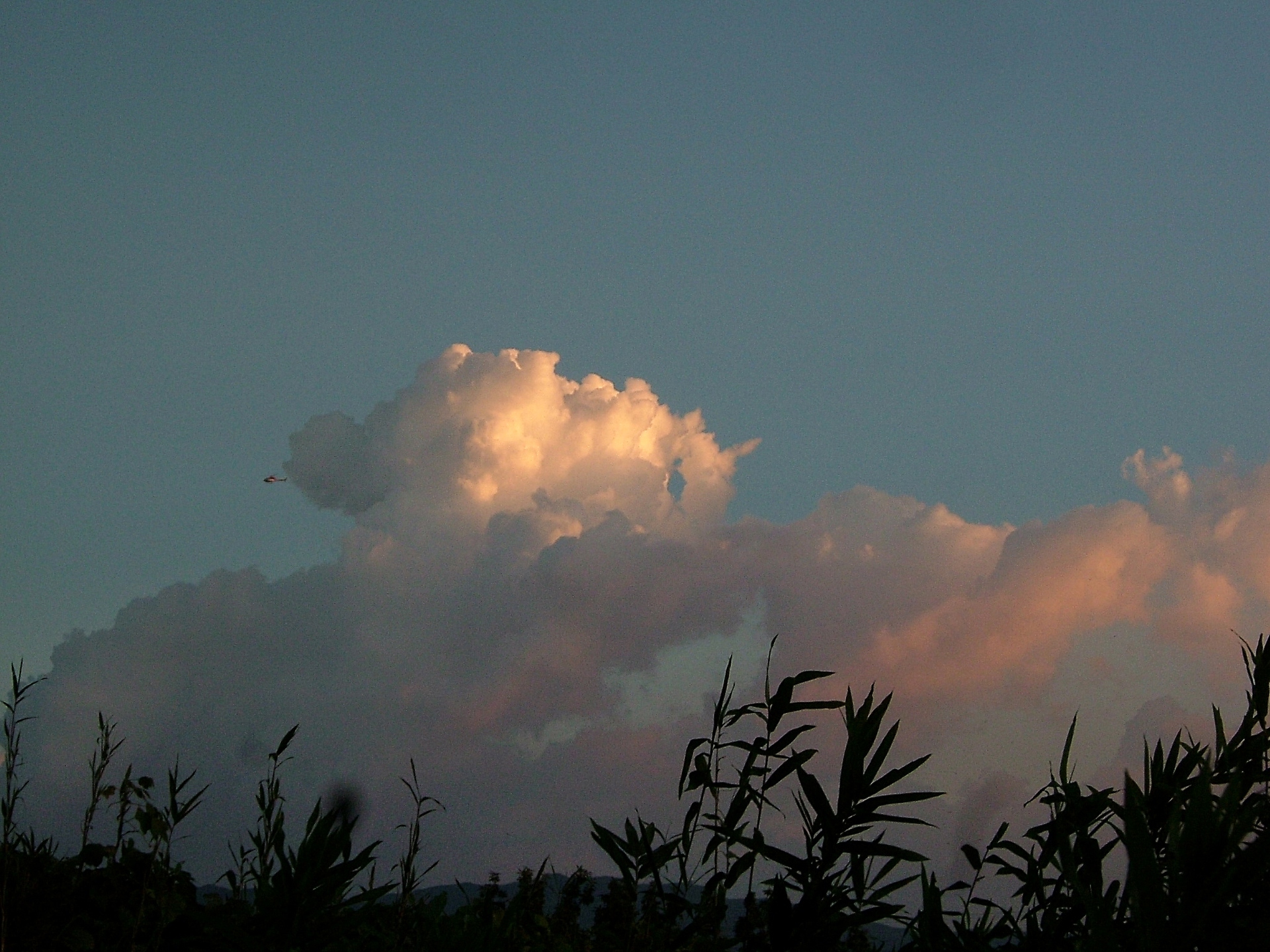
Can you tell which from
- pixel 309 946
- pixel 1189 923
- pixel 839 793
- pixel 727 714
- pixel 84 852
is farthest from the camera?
pixel 84 852

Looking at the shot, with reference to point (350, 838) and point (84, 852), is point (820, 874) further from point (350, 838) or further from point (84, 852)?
point (84, 852)

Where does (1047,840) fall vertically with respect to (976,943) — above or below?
above

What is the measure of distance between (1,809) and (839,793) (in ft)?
8.97

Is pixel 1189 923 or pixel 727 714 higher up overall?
pixel 727 714

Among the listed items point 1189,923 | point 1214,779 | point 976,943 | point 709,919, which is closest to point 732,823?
point 709,919

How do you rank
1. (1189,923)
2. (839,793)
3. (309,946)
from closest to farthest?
(1189,923) → (309,946) → (839,793)

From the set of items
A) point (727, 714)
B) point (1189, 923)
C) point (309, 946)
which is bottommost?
point (309, 946)

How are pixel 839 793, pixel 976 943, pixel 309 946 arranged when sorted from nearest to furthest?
pixel 976 943, pixel 309 946, pixel 839 793

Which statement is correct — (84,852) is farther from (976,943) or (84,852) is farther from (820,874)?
(976,943)

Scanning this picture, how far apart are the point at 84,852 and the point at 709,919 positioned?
3402 millimetres

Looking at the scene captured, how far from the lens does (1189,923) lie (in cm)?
143

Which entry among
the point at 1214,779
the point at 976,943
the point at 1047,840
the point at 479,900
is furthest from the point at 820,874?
the point at 1214,779

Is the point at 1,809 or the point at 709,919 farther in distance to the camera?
the point at 709,919

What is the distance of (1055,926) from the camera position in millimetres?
3068
